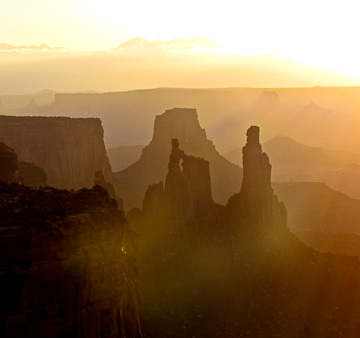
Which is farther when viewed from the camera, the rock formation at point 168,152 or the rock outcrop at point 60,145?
the rock formation at point 168,152

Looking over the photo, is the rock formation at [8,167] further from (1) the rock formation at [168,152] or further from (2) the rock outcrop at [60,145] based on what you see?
(1) the rock formation at [168,152]

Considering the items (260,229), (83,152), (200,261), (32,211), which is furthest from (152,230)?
(83,152)

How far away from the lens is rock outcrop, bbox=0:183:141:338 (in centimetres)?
1513

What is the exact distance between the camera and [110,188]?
59375mm

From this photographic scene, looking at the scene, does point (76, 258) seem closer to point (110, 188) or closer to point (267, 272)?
point (267, 272)

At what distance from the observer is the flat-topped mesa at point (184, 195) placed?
45938 mm

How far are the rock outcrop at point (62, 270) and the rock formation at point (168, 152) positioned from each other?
210 feet

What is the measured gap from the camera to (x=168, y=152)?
90.6 m

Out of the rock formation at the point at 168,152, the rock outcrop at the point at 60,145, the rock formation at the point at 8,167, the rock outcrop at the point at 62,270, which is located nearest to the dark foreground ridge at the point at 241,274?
the rock formation at the point at 8,167

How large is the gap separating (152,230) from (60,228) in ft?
93.3

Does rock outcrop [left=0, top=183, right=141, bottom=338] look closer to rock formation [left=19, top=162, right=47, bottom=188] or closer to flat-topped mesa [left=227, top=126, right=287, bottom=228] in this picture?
rock formation [left=19, top=162, right=47, bottom=188]

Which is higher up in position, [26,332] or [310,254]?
[26,332]

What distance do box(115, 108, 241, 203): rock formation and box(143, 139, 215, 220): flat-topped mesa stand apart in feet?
112

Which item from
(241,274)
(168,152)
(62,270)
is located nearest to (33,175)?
(241,274)
